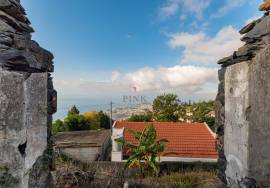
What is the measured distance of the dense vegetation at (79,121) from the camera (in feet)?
63.9

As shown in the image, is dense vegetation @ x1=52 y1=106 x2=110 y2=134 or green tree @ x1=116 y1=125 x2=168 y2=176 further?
dense vegetation @ x1=52 y1=106 x2=110 y2=134

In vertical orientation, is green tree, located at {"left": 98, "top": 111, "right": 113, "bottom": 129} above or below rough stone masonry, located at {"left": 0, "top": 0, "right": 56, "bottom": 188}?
below

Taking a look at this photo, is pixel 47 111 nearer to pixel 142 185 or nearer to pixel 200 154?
pixel 142 185

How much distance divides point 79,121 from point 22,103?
60.5 ft

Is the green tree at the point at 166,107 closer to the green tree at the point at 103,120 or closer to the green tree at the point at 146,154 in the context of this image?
the green tree at the point at 103,120

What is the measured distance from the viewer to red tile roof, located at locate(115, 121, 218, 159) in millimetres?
13398

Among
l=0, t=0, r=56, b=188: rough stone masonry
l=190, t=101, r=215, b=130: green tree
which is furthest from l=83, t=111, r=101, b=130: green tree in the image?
l=0, t=0, r=56, b=188: rough stone masonry

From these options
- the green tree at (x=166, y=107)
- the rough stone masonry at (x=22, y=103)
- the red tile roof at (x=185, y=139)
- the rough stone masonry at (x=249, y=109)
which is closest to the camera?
the rough stone masonry at (x=22, y=103)

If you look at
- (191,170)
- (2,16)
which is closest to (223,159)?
(2,16)

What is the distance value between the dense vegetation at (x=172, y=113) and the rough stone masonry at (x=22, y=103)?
762 inches

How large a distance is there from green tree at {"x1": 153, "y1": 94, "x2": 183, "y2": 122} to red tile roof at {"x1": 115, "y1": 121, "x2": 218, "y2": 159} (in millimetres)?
5810

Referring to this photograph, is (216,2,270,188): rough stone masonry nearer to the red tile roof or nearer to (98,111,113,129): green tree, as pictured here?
the red tile roof

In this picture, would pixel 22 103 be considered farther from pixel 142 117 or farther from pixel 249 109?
pixel 142 117

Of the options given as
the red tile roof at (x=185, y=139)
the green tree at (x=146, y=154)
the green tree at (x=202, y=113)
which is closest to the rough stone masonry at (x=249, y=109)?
the green tree at (x=146, y=154)
